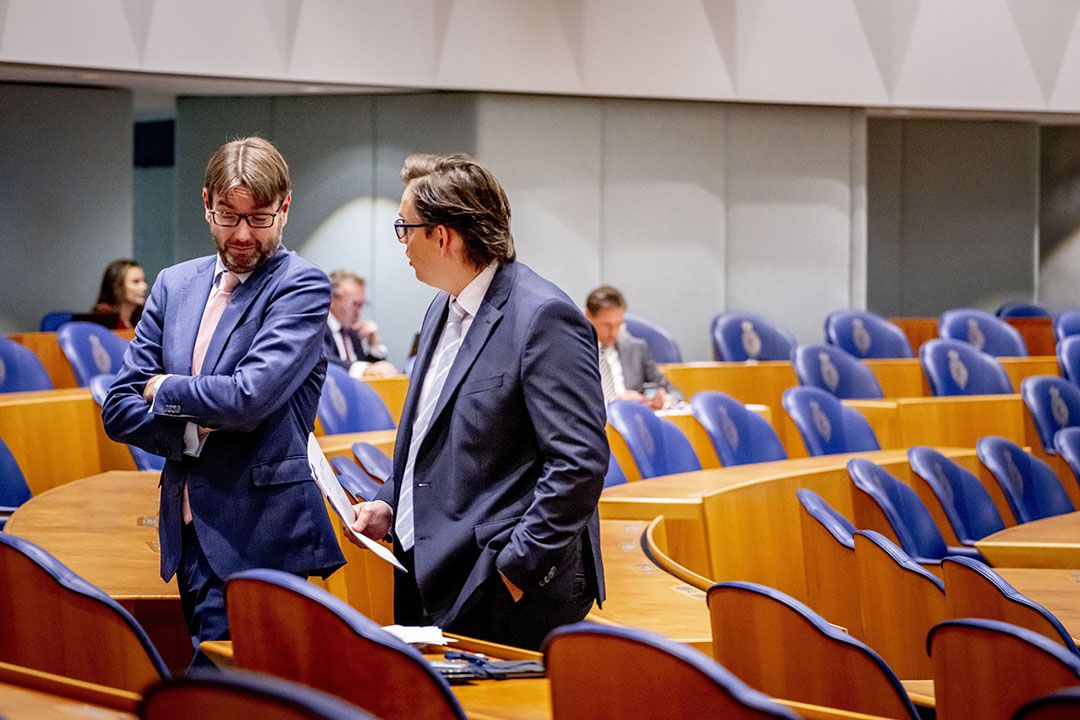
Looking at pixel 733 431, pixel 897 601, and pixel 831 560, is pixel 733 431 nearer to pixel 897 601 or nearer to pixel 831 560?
pixel 831 560

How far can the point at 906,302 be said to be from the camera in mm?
13961

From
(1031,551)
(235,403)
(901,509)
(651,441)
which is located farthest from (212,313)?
(651,441)

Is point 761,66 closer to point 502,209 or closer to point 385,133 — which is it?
point 385,133

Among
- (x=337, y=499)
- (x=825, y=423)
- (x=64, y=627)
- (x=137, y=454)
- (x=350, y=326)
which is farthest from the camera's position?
(x=350, y=326)

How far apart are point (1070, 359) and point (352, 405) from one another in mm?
4946

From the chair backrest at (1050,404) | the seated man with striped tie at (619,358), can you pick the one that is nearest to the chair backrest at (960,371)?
the chair backrest at (1050,404)

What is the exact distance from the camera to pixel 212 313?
270 centimetres

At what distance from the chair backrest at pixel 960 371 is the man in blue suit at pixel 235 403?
21.5ft

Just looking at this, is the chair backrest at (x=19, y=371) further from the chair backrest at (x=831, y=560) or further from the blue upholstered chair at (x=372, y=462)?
the chair backrest at (x=831, y=560)

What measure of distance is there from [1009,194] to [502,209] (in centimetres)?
1209

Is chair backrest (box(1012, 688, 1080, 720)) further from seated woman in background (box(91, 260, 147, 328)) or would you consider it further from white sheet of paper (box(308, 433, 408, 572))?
seated woman in background (box(91, 260, 147, 328))

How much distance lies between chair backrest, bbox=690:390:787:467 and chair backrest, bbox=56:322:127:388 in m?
2.56

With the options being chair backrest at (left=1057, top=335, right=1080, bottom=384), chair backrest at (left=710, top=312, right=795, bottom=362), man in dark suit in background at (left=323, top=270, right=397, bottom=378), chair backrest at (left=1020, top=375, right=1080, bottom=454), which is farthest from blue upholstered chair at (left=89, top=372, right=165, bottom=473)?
chair backrest at (left=1057, top=335, right=1080, bottom=384)

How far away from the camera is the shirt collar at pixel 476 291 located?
2.53 m
